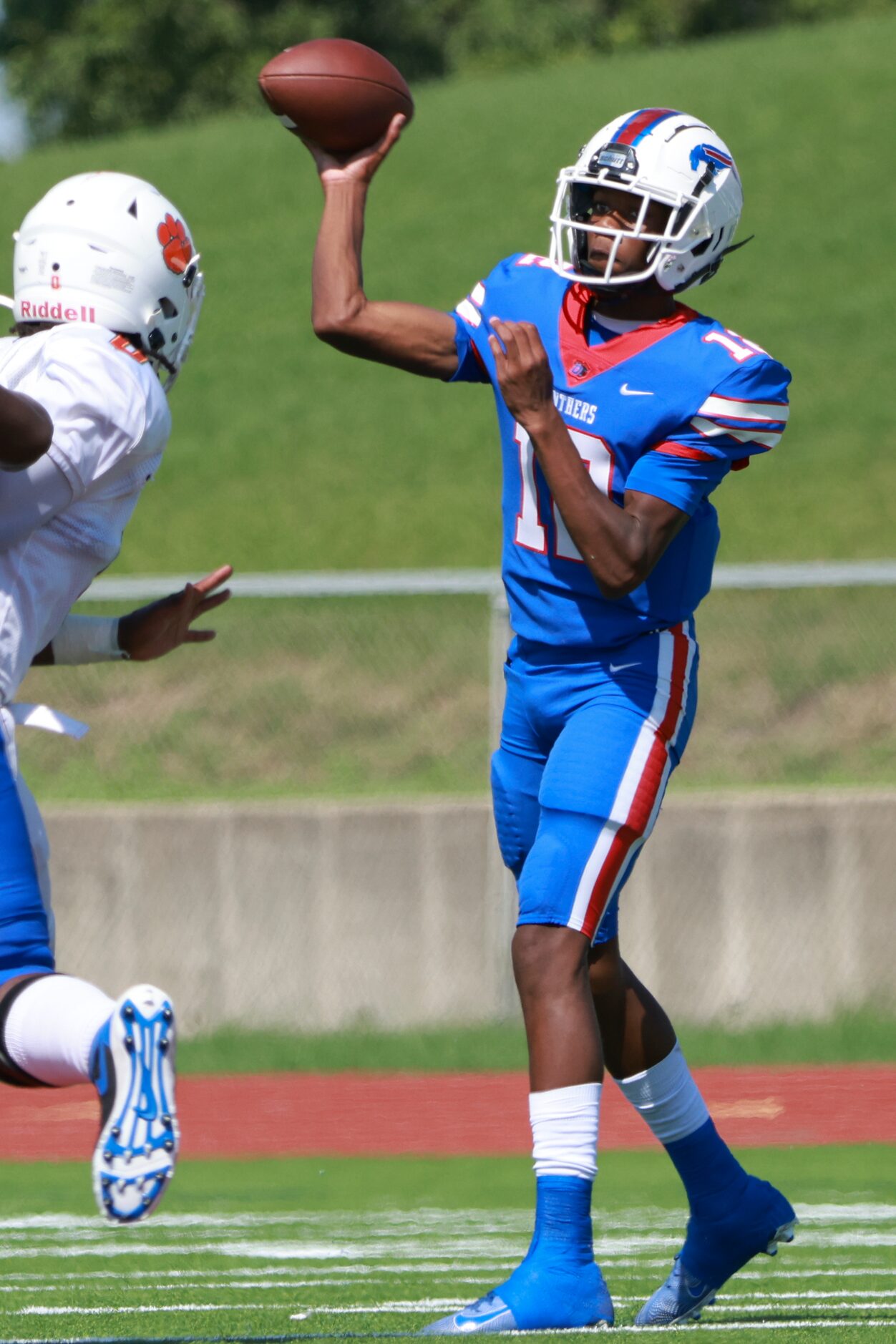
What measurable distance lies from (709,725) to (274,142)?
17460 millimetres

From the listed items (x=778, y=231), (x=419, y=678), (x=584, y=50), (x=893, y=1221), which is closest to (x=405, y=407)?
(x=778, y=231)

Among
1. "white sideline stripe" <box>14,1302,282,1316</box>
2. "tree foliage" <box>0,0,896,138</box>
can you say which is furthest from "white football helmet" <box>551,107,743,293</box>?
"tree foliage" <box>0,0,896,138</box>

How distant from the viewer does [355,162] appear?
4441mm

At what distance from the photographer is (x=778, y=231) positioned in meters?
23.8

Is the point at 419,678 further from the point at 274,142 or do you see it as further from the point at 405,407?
the point at 274,142

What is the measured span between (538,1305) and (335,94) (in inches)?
95.8

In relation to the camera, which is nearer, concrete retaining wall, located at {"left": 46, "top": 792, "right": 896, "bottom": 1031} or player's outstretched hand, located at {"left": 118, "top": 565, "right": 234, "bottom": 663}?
player's outstretched hand, located at {"left": 118, "top": 565, "right": 234, "bottom": 663}

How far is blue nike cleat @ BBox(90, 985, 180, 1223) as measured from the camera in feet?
10.3

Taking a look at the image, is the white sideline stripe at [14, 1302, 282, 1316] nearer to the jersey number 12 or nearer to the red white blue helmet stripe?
the jersey number 12

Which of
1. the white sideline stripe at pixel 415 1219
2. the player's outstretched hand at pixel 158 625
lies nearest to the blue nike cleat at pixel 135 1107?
the player's outstretched hand at pixel 158 625

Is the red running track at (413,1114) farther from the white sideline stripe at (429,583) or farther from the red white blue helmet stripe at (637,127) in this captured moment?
the red white blue helmet stripe at (637,127)

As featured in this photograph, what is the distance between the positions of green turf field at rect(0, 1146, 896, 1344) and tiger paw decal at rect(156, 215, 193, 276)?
2.00 m

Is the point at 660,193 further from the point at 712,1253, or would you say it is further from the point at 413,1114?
the point at 413,1114

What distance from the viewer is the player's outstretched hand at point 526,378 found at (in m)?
3.94
